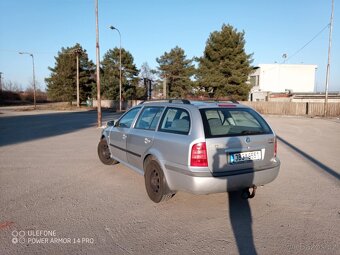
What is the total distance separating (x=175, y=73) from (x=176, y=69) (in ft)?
3.23

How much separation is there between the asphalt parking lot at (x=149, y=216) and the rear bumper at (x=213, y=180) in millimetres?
427

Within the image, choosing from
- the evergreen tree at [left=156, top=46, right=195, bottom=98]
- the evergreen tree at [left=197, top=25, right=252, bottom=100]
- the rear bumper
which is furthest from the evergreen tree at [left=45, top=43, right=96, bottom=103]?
the rear bumper

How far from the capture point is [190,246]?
→ 3.13 meters

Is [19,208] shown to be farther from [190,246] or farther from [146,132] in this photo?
[190,246]

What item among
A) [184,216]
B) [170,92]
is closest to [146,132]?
[184,216]

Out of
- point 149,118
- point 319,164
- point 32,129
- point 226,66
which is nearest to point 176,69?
point 226,66

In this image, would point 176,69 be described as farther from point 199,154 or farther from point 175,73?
point 199,154

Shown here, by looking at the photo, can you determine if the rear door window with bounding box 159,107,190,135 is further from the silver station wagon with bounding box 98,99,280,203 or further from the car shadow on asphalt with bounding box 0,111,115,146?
the car shadow on asphalt with bounding box 0,111,115,146

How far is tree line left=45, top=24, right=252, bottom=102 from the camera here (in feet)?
115

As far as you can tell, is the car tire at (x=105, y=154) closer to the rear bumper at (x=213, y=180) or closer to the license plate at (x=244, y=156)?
the rear bumper at (x=213, y=180)

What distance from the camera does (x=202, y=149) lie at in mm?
3703

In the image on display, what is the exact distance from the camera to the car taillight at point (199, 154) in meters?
3.70

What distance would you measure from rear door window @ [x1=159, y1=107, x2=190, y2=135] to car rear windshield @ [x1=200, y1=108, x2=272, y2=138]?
283 mm

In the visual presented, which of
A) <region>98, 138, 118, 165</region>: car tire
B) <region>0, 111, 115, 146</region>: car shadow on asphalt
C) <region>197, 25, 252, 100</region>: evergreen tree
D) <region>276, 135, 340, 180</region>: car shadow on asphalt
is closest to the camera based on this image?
<region>276, 135, 340, 180</region>: car shadow on asphalt
